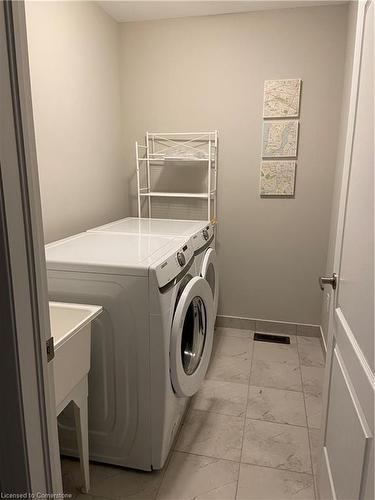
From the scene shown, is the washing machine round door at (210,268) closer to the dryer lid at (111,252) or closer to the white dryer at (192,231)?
the white dryer at (192,231)

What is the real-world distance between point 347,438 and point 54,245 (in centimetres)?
144

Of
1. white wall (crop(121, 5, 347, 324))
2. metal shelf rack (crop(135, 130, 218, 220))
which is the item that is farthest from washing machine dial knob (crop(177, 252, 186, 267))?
white wall (crop(121, 5, 347, 324))

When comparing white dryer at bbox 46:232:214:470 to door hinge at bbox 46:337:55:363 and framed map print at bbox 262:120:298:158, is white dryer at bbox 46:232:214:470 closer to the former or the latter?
door hinge at bbox 46:337:55:363

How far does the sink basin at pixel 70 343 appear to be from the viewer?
1143 mm

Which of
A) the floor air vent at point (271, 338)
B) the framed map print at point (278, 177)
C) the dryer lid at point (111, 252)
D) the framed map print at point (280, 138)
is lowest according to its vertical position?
the floor air vent at point (271, 338)

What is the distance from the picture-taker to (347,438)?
1016 mm

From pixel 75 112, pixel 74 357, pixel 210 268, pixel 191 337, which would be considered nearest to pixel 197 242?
pixel 210 268

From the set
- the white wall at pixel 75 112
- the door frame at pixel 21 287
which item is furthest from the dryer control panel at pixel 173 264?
the white wall at pixel 75 112

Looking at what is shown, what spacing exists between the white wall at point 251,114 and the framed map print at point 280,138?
6 cm

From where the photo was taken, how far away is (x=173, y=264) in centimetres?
150

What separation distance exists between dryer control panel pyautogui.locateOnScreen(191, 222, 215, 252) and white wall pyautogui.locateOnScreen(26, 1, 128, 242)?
771 mm

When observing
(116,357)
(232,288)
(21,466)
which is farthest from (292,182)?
(21,466)

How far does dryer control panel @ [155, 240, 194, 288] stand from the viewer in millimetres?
1369

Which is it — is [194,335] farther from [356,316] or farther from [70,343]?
[356,316]
